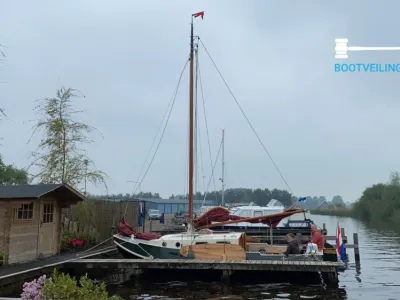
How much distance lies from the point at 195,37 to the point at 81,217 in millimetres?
10679

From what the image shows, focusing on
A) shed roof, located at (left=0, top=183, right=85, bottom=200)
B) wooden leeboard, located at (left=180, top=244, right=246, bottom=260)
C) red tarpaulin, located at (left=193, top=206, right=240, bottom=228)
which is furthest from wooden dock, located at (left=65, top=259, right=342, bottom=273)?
red tarpaulin, located at (left=193, top=206, right=240, bottom=228)

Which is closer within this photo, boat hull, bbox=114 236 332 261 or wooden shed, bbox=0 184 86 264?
wooden shed, bbox=0 184 86 264

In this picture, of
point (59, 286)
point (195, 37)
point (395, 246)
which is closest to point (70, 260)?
point (59, 286)

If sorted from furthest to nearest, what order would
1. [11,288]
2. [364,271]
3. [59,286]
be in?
[364,271], [11,288], [59,286]

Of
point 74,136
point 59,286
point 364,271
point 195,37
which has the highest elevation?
point 195,37

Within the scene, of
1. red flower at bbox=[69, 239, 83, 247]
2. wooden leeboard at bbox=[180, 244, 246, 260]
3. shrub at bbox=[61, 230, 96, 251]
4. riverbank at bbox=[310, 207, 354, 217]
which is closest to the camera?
wooden leeboard at bbox=[180, 244, 246, 260]

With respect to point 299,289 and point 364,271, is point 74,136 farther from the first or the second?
point 364,271

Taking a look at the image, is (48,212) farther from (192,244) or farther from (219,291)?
(219,291)

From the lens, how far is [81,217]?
69.5 ft

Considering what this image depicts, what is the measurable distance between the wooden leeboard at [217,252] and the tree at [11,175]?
38.5 meters

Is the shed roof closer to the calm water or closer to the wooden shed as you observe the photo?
the wooden shed

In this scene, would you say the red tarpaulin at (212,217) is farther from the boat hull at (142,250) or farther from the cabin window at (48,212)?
the cabin window at (48,212)

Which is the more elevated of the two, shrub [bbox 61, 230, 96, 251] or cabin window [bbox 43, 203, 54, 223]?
cabin window [bbox 43, 203, 54, 223]

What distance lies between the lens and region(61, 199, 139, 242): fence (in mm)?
21047
